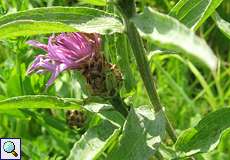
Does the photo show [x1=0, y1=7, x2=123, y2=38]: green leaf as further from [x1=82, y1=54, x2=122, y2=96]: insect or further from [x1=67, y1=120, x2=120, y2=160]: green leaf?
[x1=67, y1=120, x2=120, y2=160]: green leaf

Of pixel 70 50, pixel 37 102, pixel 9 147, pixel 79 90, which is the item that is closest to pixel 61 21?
pixel 70 50

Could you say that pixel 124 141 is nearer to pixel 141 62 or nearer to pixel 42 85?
pixel 141 62

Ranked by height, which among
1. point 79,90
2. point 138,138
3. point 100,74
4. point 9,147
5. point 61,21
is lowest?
point 9,147

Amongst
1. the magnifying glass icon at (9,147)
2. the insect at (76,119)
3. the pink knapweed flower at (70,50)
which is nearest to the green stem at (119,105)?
the pink knapweed flower at (70,50)

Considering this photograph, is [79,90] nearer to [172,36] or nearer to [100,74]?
[100,74]

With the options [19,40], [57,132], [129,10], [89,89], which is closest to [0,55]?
[57,132]
